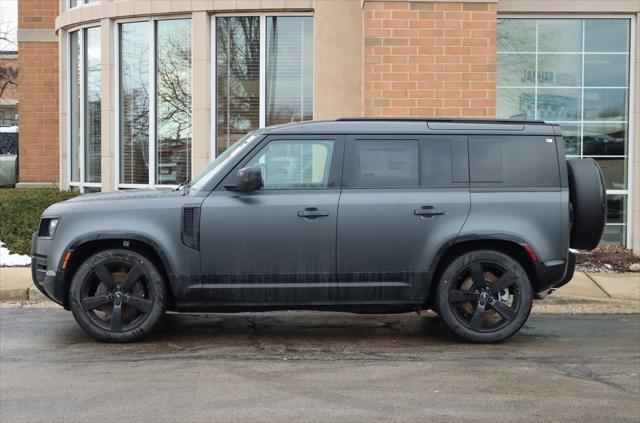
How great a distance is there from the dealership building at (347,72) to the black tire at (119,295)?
17.1 ft

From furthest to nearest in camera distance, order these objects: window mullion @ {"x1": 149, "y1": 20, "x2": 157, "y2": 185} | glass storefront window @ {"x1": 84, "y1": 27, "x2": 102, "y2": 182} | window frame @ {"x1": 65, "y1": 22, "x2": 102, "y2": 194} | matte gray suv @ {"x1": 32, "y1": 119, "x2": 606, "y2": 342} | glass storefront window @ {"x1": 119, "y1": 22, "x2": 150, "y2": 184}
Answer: window frame @ {"x1": 65, "y1": 22, "x2": 102, "y2": 194}, glass storefront window @ {"x1": 84, "y1": 27, "x2": 102, "y2": 182}, glass storefront window @ {"x1": 119, "y1": 22, "x2": 150, "y2": 184}, window mullion @ {"x1": 149, "y1": 20, "x2": 157, "y2": 185}, matte gray suv @ {"x1": 32, "y1": 119, "x2": 606, "y2": 342}

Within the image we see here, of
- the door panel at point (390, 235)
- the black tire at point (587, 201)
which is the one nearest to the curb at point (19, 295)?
the door panel at point (390, 235)

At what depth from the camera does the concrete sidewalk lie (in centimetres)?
980

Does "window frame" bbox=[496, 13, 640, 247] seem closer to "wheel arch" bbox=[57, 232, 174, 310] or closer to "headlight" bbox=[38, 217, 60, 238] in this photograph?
"wheel arch" bbox=[57, 232, 174, 310]

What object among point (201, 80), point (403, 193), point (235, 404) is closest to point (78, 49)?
point (201, 80)

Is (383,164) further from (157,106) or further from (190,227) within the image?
(157,106)

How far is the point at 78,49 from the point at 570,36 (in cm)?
811

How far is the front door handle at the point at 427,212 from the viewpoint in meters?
7.40

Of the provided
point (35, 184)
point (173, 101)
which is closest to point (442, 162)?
point (173, 101)

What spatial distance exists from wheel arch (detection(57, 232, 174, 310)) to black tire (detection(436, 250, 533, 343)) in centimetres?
235

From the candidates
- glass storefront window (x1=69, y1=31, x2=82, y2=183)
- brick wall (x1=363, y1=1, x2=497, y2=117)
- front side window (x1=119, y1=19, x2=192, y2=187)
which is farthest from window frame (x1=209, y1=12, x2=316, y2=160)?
glass storefront window (x1=69, y1=31, x2=82, y2=183)

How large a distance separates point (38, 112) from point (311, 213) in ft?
36.1

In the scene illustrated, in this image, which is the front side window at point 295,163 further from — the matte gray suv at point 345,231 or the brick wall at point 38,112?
the brick wall at point 38,112

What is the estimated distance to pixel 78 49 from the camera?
1488 cm
